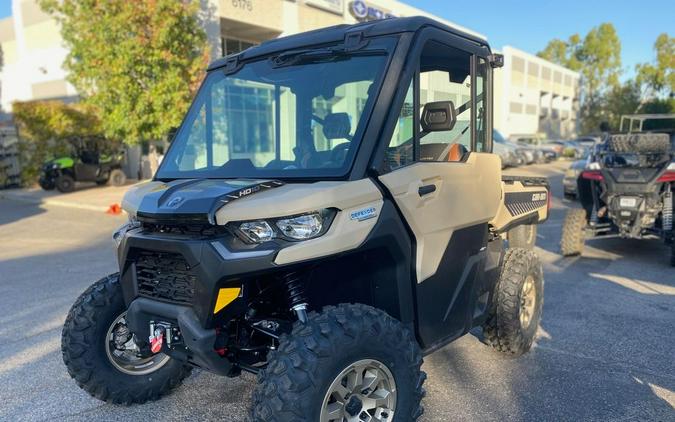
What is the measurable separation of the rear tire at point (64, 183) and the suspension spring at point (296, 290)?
708 inches

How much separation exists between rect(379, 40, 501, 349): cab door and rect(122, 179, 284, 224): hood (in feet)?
2.52

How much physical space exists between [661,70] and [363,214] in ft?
208

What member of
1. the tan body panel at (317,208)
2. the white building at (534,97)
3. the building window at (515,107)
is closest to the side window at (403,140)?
the tan body panel at (317,208)

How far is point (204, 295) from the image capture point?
2490 mm

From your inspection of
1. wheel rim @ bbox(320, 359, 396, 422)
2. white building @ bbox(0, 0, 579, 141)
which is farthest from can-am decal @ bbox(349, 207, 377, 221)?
white building @ bbox(0, 0, 579, 141)

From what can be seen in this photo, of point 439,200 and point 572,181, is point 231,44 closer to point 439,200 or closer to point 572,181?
point 572,181

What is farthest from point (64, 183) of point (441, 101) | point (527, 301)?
point (441, 101)

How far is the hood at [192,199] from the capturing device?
2.48m

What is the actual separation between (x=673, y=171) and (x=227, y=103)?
690 cm

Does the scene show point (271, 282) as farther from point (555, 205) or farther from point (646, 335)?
point (555, 205)

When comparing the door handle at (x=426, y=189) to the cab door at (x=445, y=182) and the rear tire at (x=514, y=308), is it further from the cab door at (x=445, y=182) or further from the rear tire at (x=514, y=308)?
the rear tire at (x=514, y=308)

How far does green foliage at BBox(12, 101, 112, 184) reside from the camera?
64.6 feet

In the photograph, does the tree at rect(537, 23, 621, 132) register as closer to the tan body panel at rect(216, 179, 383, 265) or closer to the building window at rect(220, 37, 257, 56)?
the building window at rect(220, 37, 257, 56)

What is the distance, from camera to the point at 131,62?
546 inches
